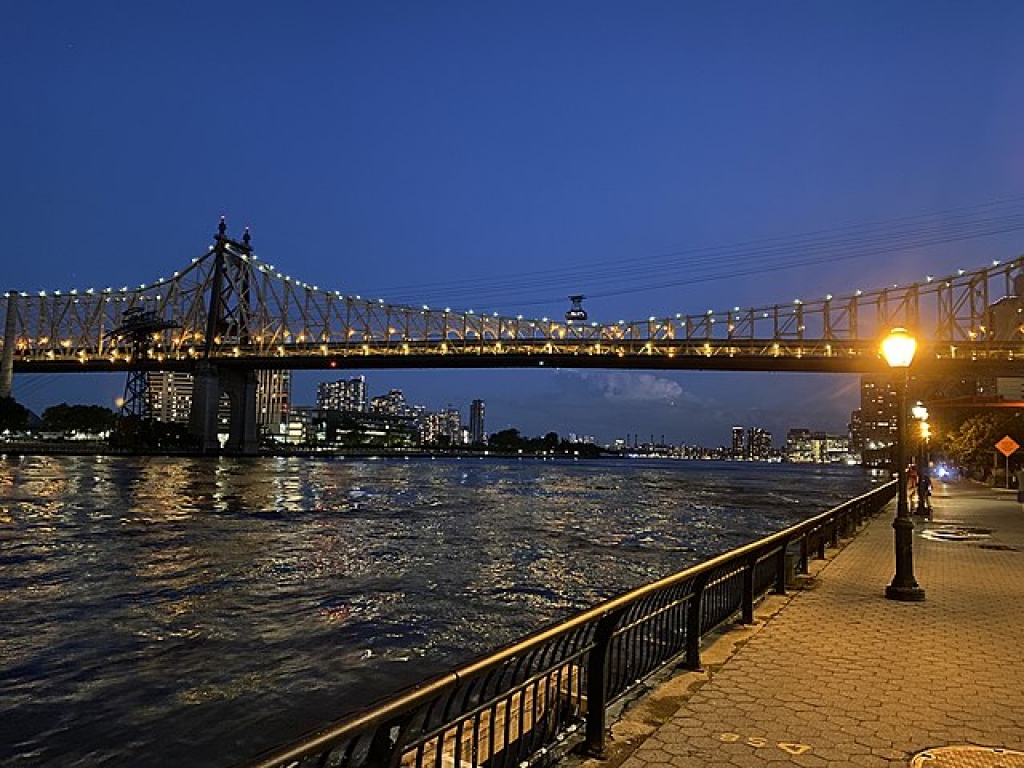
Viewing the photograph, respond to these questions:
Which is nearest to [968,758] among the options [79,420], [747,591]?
[747,591]

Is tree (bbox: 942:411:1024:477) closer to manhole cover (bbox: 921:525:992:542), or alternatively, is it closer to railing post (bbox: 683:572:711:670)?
manhole cover (bbox: 921:525:992:542)

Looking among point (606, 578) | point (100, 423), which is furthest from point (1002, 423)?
point (100, 423)

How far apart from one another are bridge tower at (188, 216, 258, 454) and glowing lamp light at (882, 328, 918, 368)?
9271 cm

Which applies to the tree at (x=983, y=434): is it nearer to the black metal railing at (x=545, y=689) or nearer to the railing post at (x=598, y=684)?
the black metal railing at (x=545, y=689)

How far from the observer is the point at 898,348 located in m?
11.2

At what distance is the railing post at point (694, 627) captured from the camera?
24.5 ft

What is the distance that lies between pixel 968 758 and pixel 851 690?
4.96 feet

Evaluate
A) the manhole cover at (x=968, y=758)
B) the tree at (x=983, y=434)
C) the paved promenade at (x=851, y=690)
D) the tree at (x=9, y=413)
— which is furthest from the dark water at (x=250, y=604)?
the tree at (x=9, y=413)

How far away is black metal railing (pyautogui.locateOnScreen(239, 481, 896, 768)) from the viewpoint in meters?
3.47

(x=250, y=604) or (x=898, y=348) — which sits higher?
(x=898, y=348)

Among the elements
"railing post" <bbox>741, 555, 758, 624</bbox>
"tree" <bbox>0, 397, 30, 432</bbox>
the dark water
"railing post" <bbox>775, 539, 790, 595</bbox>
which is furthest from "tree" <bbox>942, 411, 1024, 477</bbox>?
"tree" <bbox>0, 397, 30, 432</bbox>

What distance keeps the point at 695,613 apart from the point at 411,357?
8395 cm

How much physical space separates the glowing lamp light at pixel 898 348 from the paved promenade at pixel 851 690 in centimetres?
319

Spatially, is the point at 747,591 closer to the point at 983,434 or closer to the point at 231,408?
the point at 983,434
